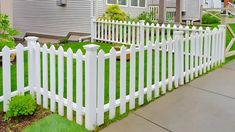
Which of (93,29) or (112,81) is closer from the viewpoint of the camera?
(112,81)

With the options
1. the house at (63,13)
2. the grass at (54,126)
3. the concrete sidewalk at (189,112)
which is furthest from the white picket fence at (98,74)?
the house at (63,13)

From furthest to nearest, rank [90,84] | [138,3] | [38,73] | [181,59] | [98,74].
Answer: [138,3] → [181,59] → [38,73] → [98,74] → [90,84]

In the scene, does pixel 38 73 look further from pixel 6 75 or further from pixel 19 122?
pixel 19 122

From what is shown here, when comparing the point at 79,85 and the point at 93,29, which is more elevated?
the point at 93,29

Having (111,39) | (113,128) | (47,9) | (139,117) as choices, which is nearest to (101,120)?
(113,128)

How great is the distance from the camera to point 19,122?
4246 millimetres

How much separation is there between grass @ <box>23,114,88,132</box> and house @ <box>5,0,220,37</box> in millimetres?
9356

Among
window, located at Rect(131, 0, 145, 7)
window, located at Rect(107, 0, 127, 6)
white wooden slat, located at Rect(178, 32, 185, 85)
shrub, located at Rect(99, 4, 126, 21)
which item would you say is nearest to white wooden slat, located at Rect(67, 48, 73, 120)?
white wooden slat, located at Rect(178, 32, 185, 85)

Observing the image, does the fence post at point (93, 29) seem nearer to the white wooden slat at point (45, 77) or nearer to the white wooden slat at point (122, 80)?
the white wooden slat at point (45, 77)

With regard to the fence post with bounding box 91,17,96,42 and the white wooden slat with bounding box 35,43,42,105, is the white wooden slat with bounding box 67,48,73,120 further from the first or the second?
the fence post with bounding box 91,17,96,42

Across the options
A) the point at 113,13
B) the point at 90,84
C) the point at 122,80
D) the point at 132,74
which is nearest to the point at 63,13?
the point at 113,13

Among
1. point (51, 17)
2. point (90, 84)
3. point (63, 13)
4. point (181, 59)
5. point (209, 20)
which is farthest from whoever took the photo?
point (209, 20)

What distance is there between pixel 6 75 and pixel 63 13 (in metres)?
10.6

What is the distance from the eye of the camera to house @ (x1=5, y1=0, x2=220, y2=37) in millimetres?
13550
